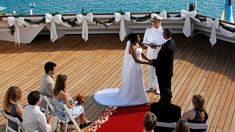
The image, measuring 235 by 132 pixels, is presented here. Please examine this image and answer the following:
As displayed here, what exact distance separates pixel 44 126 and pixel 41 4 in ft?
48.8

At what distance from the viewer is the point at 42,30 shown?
1145cm

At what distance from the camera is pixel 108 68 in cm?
943

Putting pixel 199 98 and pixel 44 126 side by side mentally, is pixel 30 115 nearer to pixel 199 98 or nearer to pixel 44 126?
pixel 44 126

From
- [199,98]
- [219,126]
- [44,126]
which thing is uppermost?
[199,98]

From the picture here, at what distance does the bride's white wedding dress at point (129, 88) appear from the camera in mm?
7504

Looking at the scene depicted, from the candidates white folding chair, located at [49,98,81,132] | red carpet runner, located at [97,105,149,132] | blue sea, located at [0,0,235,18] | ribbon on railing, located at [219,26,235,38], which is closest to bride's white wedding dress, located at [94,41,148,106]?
red carpet runner, located at [97,105,149,132]

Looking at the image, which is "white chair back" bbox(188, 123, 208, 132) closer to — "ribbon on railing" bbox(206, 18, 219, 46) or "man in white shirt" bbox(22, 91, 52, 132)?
"man in white shirt" bbox(22, 91, 52, 132)

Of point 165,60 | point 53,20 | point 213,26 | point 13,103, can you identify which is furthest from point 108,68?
point 13,103

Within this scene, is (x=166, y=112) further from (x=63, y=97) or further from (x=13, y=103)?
(x=13, y=103)

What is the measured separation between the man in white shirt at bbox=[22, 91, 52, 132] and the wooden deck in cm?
152

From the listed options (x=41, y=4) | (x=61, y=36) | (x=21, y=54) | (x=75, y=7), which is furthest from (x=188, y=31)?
(x=41, y=4)

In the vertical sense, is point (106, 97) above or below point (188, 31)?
below

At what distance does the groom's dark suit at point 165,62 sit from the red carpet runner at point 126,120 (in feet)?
1.90

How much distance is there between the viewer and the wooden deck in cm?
768
